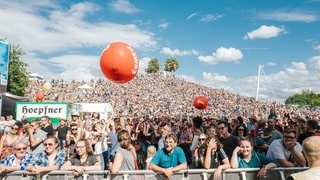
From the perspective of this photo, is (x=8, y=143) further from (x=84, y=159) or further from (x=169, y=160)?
(x=169, y=160)

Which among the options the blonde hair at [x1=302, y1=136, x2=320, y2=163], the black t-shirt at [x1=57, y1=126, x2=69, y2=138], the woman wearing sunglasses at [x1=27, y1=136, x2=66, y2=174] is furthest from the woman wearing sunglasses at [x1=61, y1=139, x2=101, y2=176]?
the black t-shirt at [x1=57, y1=126, x2=69, y2=138]

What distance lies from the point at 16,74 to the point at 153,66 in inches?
2799

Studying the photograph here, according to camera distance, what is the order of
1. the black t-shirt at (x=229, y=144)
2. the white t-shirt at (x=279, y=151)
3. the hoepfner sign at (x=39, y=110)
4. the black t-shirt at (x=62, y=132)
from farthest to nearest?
the hoepfner sign at (x=39, y=110)
the black t-shirt at (x=62, y=132)
the black t-shirt at (x=229, y=144)
the white t-shirt at (x=279, y=151)

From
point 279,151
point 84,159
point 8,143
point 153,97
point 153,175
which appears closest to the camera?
point 153,175

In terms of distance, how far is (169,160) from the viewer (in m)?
4.90

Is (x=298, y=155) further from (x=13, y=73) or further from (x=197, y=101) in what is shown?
(x=13, y=73)

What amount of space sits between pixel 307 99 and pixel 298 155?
12936 centimetres

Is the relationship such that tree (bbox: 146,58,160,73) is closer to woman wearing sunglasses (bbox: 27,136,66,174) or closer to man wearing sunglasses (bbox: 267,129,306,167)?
man wearing sunglasses (bbox: 267,129,306,167)

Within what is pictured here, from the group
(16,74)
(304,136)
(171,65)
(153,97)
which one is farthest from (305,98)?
(304,136)

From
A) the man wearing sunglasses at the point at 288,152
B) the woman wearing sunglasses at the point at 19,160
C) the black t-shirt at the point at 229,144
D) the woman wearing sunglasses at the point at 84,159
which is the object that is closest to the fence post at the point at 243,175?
the man wearing sunglasses at the point at 288,152

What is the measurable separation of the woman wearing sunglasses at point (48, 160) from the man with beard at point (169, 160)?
1275 millimetres

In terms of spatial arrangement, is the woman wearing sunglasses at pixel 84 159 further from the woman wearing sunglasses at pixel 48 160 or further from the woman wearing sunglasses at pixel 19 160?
the woman wearing sunglasses at pixel 19 160

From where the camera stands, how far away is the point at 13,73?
36125mm

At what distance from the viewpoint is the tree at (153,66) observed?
347 ft
